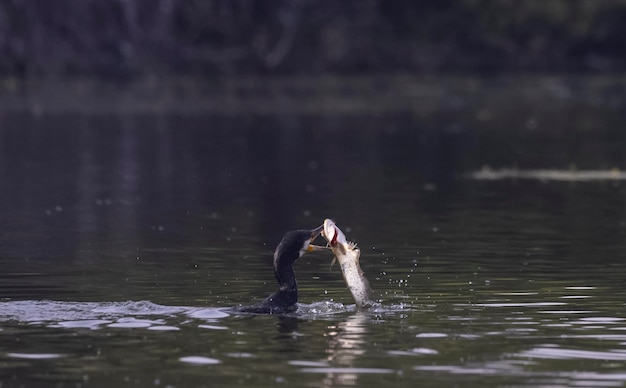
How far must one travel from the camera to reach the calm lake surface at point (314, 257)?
12.5 metres

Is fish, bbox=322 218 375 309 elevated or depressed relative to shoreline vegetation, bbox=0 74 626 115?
depressed

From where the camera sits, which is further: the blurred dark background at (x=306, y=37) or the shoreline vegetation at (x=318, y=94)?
the blurred dark background at (x=306, y=37)

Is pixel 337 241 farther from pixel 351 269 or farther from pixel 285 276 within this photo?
pixel 285 276

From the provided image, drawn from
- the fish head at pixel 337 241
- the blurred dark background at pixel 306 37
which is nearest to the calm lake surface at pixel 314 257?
the fish head at pixel 337 241

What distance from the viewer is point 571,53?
244 ft

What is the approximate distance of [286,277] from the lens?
14914mm

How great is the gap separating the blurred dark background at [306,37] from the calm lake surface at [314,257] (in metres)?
24.3

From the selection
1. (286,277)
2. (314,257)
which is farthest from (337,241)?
(314,257)

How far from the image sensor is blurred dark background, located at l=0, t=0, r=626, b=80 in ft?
228

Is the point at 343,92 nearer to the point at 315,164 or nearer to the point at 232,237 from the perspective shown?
the point at 315,164

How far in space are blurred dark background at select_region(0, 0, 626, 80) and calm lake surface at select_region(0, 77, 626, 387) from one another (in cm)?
2433

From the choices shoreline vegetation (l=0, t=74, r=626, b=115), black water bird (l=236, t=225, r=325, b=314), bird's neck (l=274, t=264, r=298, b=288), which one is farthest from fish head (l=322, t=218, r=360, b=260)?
shoreline vegetation (l=0, t=74, r=626, b=115)

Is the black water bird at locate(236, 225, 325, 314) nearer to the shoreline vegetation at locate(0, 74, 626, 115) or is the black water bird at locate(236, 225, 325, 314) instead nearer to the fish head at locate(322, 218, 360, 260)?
the fish head at locate(322, 218, 360, 260)

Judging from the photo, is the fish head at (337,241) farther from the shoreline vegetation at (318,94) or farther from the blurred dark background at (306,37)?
the blurred dark background at (306,37)
